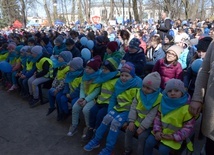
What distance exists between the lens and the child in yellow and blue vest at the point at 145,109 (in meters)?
2.81

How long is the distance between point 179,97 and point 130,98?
0.79m

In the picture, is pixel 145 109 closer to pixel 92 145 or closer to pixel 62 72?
pixel 92 145

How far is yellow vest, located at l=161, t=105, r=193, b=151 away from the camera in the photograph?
252 cm

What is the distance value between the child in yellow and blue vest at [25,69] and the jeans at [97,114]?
2470mm

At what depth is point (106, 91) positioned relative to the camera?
3518 mm

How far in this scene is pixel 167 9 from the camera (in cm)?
3030

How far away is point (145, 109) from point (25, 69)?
Result: 3777 mm

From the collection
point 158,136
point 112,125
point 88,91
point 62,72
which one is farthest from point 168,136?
point 62,72

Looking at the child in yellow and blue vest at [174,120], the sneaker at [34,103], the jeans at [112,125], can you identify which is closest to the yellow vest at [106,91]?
the jeans at [112,125]

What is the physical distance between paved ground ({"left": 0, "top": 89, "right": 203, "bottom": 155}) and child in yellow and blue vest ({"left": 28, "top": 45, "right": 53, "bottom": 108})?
275 mm

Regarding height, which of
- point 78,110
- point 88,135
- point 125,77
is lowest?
point 88,135

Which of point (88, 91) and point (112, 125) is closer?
point (112, 125)

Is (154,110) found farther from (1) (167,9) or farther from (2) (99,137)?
(1) (167,9)

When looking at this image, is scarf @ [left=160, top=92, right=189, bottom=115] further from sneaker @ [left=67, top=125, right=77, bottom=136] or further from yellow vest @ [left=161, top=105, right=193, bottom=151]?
sneaker @ [left=67, top=125, right=77, bottom=136]
